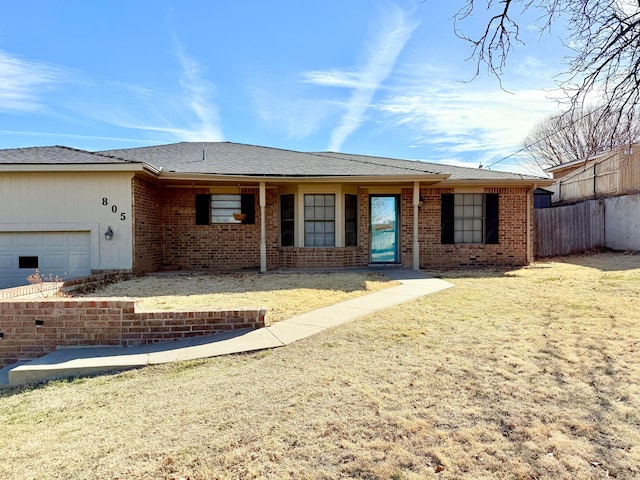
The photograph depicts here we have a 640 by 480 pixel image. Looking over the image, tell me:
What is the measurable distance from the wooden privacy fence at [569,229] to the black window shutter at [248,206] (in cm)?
1108

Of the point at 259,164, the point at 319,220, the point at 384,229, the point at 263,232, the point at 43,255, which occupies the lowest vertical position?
the point at 43,255

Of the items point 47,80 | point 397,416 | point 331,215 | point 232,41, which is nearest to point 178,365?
point 397,416

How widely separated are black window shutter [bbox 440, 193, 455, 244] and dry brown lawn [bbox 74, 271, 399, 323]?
129 inches

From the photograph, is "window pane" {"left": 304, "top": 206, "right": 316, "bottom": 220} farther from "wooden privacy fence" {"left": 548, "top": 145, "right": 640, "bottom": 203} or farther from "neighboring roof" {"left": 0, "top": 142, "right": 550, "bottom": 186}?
"wooden privacy fence" {"left": 548, "top": 145, "right": 640, "bottom": 203}

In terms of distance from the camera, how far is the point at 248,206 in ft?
38.0

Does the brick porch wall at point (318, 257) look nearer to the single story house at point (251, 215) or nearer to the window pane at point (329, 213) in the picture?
the single story house at point (251, 215)

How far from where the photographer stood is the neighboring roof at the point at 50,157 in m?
8.98

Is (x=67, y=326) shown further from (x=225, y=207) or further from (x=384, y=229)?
(x=384, y=229)

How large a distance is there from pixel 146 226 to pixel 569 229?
15851 mm

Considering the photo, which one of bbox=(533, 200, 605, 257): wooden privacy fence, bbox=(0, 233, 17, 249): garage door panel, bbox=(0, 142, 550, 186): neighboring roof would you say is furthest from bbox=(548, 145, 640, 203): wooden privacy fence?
bbox=(0, 233, 17, 249): garage door panel

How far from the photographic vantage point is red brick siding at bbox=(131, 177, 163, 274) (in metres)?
9.56

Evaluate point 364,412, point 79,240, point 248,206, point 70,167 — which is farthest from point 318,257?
point 364,412

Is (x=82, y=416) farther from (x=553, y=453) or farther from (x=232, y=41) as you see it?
(x=232, y=41)

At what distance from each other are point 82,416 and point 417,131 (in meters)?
17.7
